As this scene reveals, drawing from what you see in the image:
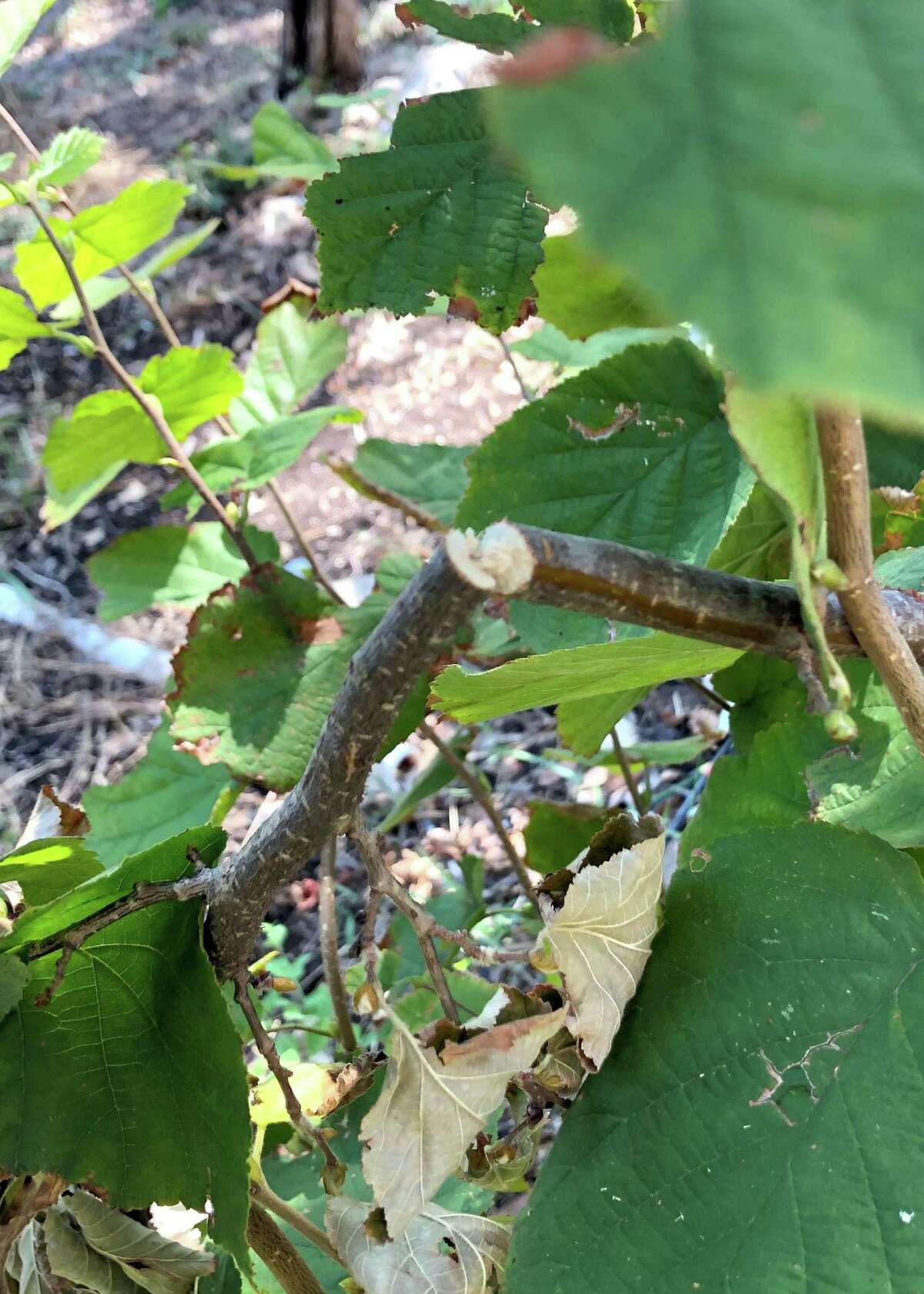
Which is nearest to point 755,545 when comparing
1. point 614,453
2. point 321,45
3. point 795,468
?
point 614,453

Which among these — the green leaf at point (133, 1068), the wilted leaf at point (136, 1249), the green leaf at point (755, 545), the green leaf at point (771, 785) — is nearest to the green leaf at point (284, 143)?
the green leaf at point (755, 545)

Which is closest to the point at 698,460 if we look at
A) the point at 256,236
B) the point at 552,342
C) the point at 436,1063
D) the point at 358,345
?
the point at 436,1063

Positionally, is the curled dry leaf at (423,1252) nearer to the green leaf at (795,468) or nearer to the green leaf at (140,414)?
the green leaf at (795,468)

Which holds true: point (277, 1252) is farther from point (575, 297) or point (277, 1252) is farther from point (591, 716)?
point (575, 297)

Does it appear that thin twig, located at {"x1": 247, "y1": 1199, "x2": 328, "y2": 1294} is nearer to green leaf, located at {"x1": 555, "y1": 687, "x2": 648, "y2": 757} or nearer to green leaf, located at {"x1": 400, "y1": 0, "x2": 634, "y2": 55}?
green leaf, located at {"x1": 555, "y1": 687, "x2": 648, "y2": 757}

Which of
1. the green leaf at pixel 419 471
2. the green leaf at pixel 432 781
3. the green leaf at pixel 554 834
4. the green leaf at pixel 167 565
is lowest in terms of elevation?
the green leaf at pixel 432 781

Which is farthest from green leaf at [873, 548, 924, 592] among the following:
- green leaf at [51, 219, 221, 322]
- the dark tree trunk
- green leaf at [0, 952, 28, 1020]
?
A: the dark tree trunk
